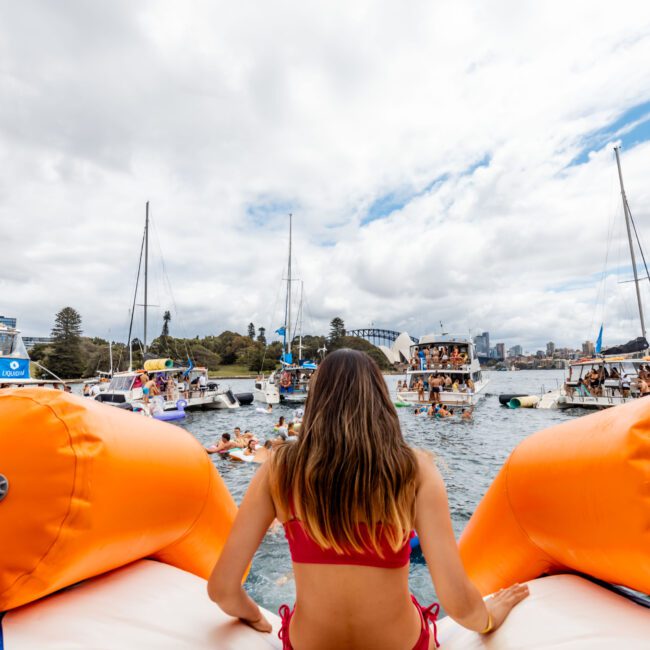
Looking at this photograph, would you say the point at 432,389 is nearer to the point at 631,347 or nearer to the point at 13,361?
the point at 631,347

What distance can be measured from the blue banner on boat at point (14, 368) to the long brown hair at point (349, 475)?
15.8 metres

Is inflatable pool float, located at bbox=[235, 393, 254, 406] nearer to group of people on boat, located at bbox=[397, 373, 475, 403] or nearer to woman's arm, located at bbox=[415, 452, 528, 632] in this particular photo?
group of people on boat, located at bbox=[397, 373, 475, 403]

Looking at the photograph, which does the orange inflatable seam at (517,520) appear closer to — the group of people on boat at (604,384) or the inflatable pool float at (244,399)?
the group of people on boat at (604,384)

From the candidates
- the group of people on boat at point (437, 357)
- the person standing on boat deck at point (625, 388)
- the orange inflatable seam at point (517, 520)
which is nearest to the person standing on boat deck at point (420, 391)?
the group of people on boat at point (437, 357)

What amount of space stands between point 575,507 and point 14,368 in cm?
1678

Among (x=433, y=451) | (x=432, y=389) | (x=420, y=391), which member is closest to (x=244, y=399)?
(x=420, y=391)

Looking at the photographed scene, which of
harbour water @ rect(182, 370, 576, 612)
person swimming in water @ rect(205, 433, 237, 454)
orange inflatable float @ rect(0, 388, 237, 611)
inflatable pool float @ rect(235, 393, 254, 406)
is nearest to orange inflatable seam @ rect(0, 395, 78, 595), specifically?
A: orange inflatable float @ rect(0, 388, 237, 611)

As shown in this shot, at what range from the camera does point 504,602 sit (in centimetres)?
188

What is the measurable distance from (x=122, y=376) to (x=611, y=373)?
77.9 feet

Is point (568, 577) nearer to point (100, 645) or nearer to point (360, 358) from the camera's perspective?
point (360, 358)

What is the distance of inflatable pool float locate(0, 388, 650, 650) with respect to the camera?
1511 millimetres

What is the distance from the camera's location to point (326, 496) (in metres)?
1.49

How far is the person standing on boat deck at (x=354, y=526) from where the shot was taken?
4.90ft

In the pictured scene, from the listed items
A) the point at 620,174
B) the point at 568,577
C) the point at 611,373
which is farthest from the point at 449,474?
the point at 620,174
